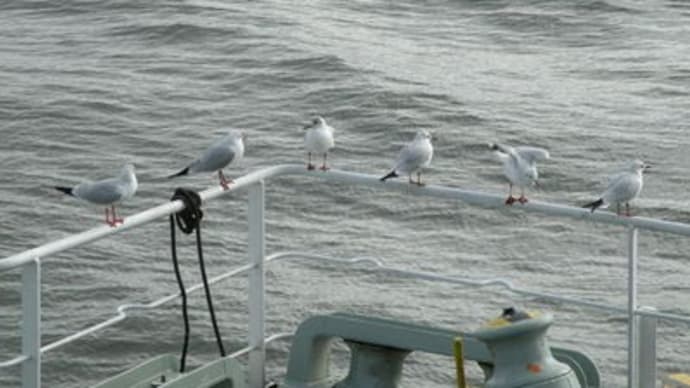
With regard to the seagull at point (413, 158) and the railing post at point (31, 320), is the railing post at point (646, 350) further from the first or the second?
the seagull at point (413, 158)

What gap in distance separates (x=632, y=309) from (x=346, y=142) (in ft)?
39.0

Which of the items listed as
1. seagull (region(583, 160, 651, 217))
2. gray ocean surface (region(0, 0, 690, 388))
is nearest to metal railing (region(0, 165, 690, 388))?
seagull (region(583, 160, 651, 217))

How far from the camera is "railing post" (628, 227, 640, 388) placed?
5023mm

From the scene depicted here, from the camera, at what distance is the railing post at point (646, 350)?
5203mm

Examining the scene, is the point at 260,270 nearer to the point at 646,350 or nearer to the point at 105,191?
the point at 646,350

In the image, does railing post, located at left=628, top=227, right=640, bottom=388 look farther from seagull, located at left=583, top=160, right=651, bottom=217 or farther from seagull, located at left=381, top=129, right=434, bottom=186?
seagull, located at left=381, top=129, right=434, bottom=186

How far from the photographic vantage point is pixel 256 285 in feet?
18.2

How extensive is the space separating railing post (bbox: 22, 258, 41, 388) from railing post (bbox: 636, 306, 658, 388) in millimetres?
1661

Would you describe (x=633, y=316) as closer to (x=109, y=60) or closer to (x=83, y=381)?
(x=83, y=381)

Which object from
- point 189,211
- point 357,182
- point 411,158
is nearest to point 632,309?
point 357,182

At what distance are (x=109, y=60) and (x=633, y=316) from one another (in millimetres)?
14652

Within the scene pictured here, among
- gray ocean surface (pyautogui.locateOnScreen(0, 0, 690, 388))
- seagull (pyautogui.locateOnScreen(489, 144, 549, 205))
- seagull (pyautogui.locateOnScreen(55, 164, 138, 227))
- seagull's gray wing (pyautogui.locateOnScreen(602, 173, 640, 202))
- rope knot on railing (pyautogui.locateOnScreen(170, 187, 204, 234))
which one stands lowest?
gray ocean surface (pyautogui.locateOnScreen(0, 0, 690, 388))

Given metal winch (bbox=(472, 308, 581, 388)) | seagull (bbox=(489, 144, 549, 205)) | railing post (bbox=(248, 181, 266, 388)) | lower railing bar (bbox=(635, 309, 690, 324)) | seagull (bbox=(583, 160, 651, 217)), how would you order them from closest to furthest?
metal winch (bbox=(472, 308, 581, 388))
lower railing bar (bbox=(635, 309, 690, 324))
railing post (bbox=(248, 181, 266, 388))
seagull (bbox=(583, 160, 651, 217))
seagull (bbox=(489, 144, 549, 205))

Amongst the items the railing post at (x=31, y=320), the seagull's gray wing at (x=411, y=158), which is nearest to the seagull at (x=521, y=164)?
the seagull's gray wing at (x=411, y=158)
